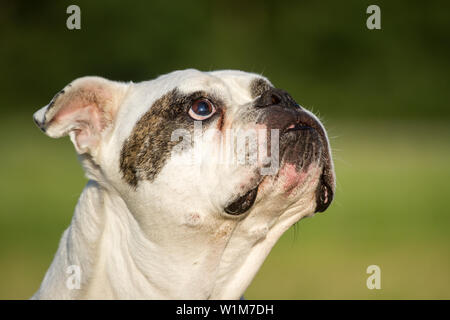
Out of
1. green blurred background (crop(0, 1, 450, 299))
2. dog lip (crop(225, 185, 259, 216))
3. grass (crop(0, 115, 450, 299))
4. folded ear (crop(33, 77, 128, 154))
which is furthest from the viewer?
green blurred background (crop(0, 1, 450, 299))

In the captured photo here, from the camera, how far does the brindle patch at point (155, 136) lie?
10.9ft

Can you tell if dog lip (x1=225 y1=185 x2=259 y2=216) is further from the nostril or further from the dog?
the nostril

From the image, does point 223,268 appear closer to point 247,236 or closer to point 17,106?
point 247,236

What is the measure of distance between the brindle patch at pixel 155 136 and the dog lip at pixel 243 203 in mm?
437

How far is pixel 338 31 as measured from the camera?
89.0 ft

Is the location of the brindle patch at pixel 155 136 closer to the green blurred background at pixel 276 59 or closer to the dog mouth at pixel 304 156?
the dog mouth at pixel 304 156

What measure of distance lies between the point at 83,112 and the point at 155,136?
0.49 m

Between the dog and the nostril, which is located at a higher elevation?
the nostril

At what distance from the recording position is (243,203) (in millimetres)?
3154

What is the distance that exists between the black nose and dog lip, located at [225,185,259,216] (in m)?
0.49

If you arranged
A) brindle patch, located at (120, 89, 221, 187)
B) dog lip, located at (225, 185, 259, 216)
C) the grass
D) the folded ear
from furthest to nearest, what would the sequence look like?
the grass, the folded ear, brindle patch, located at (120, 89, 221, 187), dog lip, located at (225, 185, 259, 216)

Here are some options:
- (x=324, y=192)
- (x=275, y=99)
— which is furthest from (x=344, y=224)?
(x=275, y=99)

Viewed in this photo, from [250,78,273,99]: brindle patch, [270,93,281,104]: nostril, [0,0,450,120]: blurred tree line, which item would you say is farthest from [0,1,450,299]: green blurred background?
[270,93,281,104]: nostril

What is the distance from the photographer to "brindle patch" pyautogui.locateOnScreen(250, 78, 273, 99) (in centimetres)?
371
